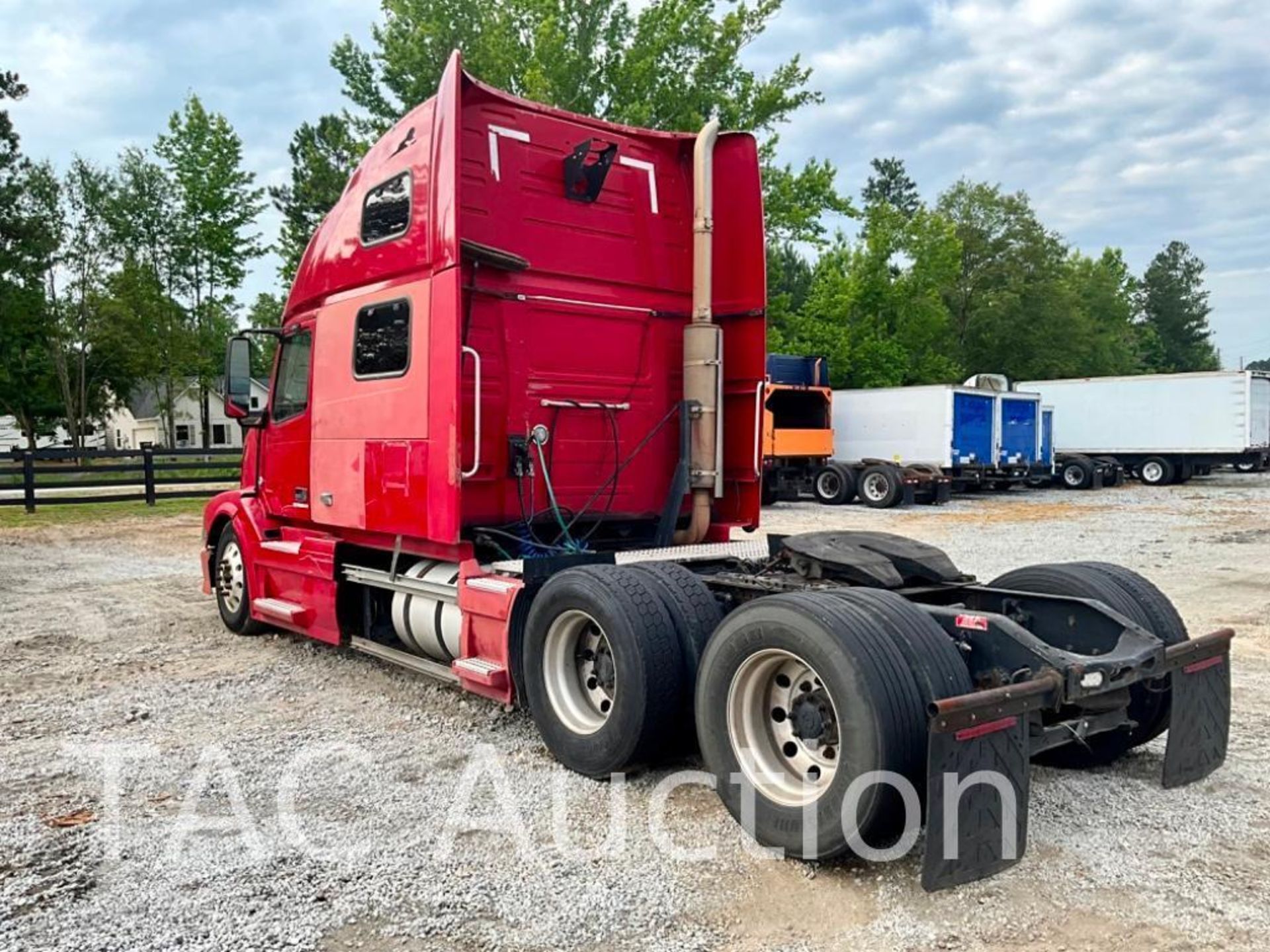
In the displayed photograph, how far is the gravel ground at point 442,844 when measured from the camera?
3084mm

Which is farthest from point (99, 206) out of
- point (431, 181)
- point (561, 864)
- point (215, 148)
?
point (561, 864)

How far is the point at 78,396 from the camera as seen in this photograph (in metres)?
42.8

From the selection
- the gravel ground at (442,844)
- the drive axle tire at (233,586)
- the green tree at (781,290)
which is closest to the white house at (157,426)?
the green tree at (781,290)

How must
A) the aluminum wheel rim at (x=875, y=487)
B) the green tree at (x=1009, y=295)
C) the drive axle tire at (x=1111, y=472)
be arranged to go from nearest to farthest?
the aluminum wheel rim at (x=875, y=487) < the drive axle tire at (x=1111, y=472) < the green tree at (x=1009, y=295)

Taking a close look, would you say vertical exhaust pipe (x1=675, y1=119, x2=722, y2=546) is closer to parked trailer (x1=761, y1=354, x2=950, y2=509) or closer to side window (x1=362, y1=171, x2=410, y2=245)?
side window (x1=362, y1=171, x2=410, y2=245)

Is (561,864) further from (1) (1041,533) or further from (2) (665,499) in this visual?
(1) (1041,533)

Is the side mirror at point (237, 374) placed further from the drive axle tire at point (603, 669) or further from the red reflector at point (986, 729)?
the red reflector at point (986, 729)

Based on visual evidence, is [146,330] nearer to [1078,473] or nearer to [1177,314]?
[1078,473]

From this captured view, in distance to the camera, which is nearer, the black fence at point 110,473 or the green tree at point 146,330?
the black fence at point 110,473

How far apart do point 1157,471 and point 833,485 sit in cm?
1301

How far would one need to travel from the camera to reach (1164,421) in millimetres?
29391

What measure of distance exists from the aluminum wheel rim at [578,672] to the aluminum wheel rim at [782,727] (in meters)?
0.88

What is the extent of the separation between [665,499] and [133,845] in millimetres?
3628

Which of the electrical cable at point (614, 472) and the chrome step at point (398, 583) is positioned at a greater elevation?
the electrical cable at point (614, 472)
